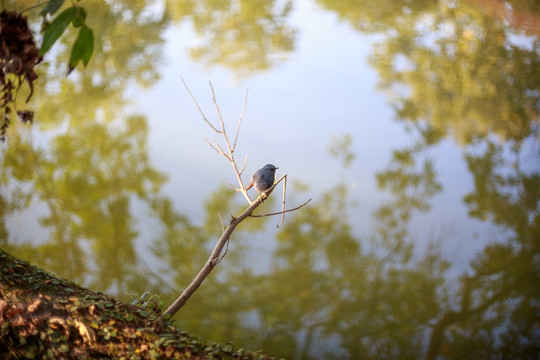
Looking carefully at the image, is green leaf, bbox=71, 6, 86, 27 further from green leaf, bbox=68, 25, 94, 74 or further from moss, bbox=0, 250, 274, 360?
→ moss, bbox=0, 250, 274, 360

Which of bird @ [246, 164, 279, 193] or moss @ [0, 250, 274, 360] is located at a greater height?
bird @ [246, 164, 279, 193]

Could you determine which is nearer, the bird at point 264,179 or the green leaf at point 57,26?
the green leaf at point 57,26

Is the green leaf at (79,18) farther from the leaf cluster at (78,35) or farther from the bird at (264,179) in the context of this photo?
the bird at (264,179)

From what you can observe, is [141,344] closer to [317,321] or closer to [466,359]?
[317,321]

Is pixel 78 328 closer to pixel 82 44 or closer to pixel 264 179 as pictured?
pixel 264 179

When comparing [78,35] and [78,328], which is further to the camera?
A: [78,328]

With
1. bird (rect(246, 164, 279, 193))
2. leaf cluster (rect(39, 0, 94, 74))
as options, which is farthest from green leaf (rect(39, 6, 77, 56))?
bird (rect(246, 164, 279, 193))

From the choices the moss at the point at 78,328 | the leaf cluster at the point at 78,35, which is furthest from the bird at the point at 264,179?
the leaf cluster at the point at 78,35

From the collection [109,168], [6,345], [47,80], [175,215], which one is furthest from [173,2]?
[6,345]

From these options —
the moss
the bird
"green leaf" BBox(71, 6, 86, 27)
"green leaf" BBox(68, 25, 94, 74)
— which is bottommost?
the moss

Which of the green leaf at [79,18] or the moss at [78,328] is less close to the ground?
the green leaf at [79,18]

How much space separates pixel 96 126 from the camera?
303 cm

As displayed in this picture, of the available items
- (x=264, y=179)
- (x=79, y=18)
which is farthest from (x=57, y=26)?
(x=264, y=179)

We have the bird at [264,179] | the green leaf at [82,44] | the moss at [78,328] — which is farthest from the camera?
the bird at [264,179]
